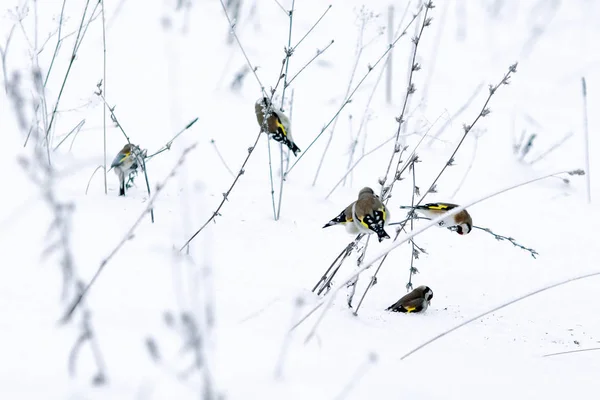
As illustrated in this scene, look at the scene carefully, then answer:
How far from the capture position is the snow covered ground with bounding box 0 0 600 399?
87.0 inches

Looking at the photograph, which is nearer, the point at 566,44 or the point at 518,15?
the point at 566,44

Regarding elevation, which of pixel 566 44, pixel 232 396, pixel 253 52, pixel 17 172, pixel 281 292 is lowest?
pixel 232 396

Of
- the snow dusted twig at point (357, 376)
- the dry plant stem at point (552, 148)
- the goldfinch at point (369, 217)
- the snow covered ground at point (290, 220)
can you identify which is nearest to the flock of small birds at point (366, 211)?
the goldfinch at point (369, 217)

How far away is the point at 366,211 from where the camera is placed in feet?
11.5

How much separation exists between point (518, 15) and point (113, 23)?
5.53m

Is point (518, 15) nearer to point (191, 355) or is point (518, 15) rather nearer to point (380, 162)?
point (380, 162)

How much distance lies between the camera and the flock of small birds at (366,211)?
345cm

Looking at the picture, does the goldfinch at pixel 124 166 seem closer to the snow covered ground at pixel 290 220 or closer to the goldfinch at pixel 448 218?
the snow covered ground at pixel 290 220

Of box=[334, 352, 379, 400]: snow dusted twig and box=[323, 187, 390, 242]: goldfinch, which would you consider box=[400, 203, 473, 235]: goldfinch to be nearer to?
box=[323, 187, 390, 242]: goldfinch

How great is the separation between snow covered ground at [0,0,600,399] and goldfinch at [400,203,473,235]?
37cm

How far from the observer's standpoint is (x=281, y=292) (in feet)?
10.6

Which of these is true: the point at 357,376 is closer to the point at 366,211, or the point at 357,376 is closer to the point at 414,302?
the point at 366,211

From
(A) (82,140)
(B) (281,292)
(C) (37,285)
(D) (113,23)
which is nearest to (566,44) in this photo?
(D) (113,23)

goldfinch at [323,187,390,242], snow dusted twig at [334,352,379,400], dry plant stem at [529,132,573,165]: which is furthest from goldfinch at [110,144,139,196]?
dry plant stem at [529,132,573,165]
